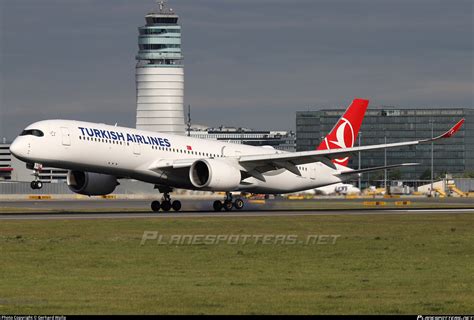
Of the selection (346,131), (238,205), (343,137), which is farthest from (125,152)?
(346,131)

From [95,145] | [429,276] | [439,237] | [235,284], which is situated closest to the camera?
[235,284]

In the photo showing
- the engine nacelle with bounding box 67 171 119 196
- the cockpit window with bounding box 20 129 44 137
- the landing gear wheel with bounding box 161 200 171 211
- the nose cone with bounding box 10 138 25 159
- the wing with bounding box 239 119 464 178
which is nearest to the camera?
the nose cone with bounding box 10 138 25 159

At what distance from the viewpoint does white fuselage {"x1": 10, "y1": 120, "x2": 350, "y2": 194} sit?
2160 inches

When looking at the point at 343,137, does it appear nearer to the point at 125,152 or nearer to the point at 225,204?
the point at 225,204

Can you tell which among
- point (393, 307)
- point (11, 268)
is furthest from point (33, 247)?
point (393, 307)

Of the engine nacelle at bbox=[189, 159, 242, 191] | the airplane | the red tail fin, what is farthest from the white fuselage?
the red tail fin

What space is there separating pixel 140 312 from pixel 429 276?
942 centimetres

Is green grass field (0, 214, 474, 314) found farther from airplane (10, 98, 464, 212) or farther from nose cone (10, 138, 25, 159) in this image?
airplane (10, 98, 464, 212)

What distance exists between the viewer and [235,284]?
2461 cm

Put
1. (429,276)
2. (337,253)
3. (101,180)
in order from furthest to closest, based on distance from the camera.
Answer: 1. (101,180)
2. (337,253)
3. (429,276)

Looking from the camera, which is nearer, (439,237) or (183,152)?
(439,237)

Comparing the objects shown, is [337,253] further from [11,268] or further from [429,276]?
[11,268]

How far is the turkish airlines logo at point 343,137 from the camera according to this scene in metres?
71.0

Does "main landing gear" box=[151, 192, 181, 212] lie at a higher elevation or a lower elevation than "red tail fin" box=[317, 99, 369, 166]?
lower
